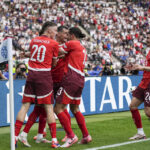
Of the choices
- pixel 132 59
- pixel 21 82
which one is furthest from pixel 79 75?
pixel 132 59

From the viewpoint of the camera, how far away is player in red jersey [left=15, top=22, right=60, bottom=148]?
6480 millimetres

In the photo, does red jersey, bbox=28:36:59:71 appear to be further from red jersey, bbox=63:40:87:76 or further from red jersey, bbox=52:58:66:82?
red jersey, bbox=52:58:66:82

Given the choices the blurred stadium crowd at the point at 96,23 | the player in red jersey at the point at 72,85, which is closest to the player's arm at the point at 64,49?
the player in red jersey at the point at 72,85

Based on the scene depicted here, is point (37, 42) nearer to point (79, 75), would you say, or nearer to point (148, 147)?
point (79, 75)

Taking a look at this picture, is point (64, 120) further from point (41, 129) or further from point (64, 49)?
point (64, 49)

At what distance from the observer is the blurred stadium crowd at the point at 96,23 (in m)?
25.3

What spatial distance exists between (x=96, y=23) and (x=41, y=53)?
2665 centimetres

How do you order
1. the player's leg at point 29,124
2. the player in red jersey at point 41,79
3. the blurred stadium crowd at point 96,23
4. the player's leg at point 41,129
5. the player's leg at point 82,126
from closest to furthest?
1. the player in red jersey at point 41,79
2. the player's leg at point 29,124
3. the player's leg at point 82,126
4. the player's leg at point 41,129
5. the blurred stadium crowd at point 96,23

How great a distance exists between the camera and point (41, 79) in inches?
255

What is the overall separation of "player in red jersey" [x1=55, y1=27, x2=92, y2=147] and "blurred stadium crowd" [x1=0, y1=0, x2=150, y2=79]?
585 inches

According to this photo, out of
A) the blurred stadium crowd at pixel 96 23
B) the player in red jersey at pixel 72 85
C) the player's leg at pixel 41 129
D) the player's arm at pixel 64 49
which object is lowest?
the blurred stadium crowd at pixel 96 23

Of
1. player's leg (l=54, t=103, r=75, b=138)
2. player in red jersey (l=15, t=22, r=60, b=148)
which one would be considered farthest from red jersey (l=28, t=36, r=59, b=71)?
player's leg (l=54, t=103, r=75, b=138)

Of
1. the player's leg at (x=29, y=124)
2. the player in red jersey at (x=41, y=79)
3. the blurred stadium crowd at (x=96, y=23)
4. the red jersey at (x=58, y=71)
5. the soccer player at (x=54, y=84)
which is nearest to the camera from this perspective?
the player in red jersey at (x=41, y=79)

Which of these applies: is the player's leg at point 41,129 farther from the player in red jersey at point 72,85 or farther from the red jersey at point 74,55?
the red jersey at point 74,55
